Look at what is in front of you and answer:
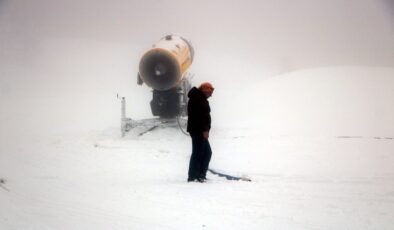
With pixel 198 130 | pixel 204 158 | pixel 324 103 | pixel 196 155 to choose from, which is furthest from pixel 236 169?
pixel 324 103

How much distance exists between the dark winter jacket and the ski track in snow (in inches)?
32.4

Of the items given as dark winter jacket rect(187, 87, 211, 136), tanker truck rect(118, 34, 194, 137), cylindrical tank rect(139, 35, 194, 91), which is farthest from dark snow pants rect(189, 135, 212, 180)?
cylindrical tank rect(139, 35, 194, 91)

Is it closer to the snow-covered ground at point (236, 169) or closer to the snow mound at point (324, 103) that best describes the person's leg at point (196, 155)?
the snow-covered ground at point (236, 169)

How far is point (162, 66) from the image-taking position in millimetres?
12633

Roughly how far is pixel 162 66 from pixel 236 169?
594cm

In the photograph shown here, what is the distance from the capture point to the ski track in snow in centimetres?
408

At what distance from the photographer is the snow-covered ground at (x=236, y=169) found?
13.8ft

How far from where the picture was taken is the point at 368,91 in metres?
16.1

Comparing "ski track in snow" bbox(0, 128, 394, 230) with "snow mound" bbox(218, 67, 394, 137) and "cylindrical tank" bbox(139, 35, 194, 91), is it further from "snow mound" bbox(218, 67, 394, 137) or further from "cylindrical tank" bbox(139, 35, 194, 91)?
"cylindrical tank" bbox(139, 35, 194, 91)

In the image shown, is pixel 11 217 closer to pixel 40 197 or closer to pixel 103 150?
pixel 40 197

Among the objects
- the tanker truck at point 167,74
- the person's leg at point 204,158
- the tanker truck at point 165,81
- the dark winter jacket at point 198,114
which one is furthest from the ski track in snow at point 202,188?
the tanker truck at point 167,74

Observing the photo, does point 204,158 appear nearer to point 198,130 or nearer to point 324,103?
point 198,130

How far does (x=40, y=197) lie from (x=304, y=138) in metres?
8.04

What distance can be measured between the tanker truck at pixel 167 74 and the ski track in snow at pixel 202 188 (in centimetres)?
295
